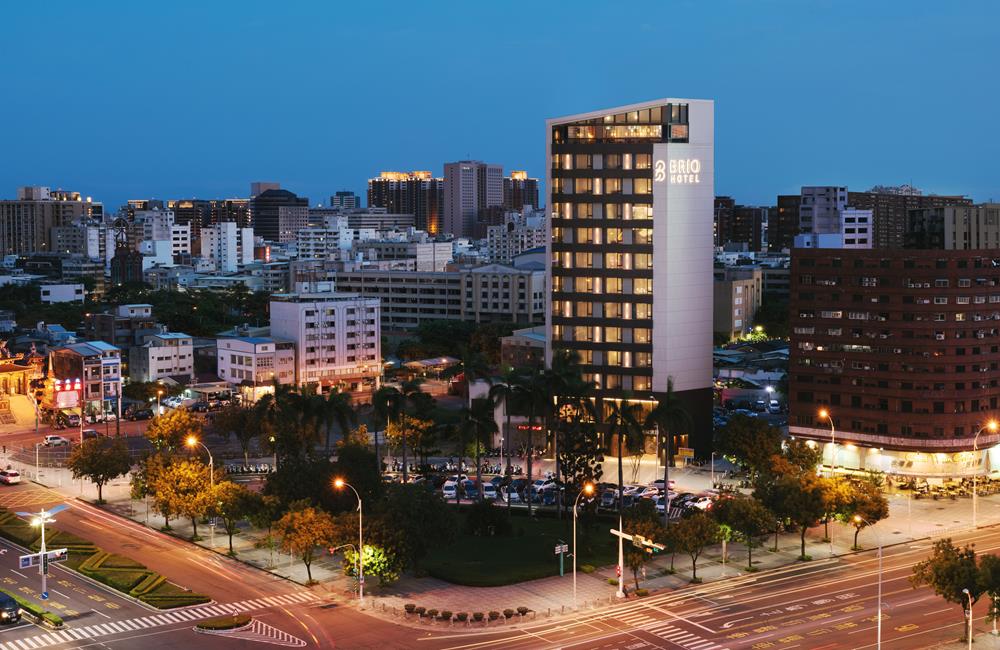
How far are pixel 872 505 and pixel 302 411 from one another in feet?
159

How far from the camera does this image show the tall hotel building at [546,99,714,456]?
121 m

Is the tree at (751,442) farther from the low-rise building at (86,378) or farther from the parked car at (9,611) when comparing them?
the low-rise building at (86,378)

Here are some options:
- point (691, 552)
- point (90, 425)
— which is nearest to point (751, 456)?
point (691, 552)

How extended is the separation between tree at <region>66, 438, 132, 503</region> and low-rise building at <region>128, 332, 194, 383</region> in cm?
6386

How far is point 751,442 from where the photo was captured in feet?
359

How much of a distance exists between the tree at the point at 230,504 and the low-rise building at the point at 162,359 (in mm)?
84269

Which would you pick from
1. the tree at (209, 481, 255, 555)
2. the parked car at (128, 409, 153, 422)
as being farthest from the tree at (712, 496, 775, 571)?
the parked car at (128, 409, 153, 422)

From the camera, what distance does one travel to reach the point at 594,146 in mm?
122500

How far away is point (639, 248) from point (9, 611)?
6933 cm

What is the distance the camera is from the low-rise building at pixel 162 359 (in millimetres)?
168625

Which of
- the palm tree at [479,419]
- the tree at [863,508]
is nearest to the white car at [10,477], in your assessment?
the palm tree at [479,419]

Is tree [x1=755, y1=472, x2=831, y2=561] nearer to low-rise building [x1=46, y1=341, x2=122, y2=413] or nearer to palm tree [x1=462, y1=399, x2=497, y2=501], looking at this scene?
palm tree [x1=462, y1=399, x2=497, y2=501]

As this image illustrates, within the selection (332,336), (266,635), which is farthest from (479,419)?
(332,336)

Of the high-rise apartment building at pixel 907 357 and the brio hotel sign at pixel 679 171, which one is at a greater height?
the brio hotel sign at pixel 679 171
